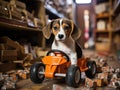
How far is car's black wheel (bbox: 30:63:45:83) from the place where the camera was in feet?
5.14

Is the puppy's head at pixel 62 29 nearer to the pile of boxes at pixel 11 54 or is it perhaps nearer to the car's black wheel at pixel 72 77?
the car's black wheel at pixel 72 77

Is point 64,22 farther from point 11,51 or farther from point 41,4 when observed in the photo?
point 41,4

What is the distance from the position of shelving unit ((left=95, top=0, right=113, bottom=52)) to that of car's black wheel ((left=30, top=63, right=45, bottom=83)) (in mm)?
3694

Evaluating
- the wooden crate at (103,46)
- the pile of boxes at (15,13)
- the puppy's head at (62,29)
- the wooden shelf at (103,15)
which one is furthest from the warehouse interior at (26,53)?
the wooden crate at (103,46)

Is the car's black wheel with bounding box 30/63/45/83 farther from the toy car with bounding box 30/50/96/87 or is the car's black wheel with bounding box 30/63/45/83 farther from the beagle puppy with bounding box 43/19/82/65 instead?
the beagle puppy with bounding box 43/19/82/65

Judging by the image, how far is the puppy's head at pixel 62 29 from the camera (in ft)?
5.39

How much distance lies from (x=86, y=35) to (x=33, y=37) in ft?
16.3

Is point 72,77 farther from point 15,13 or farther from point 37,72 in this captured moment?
point 15,13

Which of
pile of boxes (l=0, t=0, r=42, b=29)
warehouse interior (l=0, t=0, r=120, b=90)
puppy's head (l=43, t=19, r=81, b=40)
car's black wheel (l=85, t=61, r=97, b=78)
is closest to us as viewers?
warehouse interior (l=0, t=0, r=120, b=90)

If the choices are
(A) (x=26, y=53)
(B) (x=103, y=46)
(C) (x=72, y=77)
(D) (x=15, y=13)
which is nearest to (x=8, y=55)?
(A) (x=26, y=53)

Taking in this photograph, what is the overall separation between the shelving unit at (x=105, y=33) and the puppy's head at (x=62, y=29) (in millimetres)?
3532

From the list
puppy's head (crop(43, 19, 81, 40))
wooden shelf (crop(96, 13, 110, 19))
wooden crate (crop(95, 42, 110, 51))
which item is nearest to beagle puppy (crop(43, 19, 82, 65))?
puppy's head (crop(43, 19, 81, 40))

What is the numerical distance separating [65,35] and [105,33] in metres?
4.23

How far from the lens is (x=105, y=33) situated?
568 centimetres
